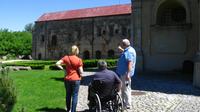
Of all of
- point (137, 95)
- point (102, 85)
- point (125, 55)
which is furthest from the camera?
point (137, 95)

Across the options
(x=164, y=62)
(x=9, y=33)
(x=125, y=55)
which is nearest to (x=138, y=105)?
(x=125, y=55)

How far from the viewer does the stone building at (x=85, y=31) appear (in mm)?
54250

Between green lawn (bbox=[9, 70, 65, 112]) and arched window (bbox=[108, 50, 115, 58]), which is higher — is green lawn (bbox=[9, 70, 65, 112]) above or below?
below

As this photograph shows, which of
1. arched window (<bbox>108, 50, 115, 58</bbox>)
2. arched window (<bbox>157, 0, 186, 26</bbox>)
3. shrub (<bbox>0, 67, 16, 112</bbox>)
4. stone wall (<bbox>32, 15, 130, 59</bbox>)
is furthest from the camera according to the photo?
arched window (<bbox>108, 50, 115, 58</bbox>)

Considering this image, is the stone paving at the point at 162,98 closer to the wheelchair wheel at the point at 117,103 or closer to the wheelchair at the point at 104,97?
the wheelchair wheel at the point at 117,103

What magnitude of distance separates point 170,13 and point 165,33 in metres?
1.63

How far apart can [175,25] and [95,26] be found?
33.9 meters

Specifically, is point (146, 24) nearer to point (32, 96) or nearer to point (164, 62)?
point (164, 62)

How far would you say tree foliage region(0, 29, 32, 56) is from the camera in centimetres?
7656

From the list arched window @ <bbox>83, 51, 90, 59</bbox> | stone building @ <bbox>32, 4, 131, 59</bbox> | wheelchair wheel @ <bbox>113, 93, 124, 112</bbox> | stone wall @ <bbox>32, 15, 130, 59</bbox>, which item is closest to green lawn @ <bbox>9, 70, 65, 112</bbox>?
wheelchair wheel @ <bbox>113, 93, 124, 112</bbox>

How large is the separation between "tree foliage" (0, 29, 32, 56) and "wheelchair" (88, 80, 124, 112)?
224ft

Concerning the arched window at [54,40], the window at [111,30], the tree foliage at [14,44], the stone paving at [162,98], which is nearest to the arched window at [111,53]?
the window at [111,30]

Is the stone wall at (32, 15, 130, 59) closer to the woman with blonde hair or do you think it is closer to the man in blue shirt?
the man in blue shirt

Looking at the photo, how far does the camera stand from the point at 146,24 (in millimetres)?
23562
